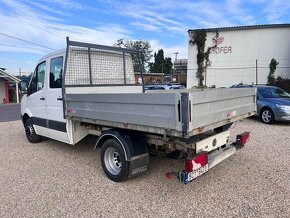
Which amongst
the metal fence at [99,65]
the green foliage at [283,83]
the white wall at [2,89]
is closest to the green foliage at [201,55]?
the green foliage at [283,83]

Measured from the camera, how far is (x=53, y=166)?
5520 mm

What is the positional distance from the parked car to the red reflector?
7.01 metres

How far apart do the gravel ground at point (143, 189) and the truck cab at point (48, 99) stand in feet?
2.41

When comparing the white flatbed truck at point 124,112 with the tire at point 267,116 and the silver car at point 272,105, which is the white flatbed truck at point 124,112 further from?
the tire at point 267,116

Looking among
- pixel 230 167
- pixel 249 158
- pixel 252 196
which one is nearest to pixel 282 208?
pixel 252 196

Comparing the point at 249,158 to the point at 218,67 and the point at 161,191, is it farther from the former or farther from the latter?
the point at 218,67

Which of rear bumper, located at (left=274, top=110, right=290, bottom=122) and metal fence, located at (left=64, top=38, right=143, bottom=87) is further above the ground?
metal fence, located at (left=64, top=38, right=143, bottom=87)

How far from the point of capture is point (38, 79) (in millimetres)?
6516

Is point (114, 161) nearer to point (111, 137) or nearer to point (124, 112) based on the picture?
point (111, 137)

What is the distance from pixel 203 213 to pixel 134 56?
447cm

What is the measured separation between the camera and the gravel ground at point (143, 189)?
360 centimetres

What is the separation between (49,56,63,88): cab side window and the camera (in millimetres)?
5516

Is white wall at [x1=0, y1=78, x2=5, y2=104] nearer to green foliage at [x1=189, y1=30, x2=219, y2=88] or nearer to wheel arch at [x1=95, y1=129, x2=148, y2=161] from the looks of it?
green foliage at [x1=189, y1=30, x2=219, y2=88]

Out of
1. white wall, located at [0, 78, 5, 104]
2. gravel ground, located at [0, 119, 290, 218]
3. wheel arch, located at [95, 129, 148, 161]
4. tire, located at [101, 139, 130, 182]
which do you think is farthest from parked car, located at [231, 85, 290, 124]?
white wall, located at [0, 78, 5, 104]
